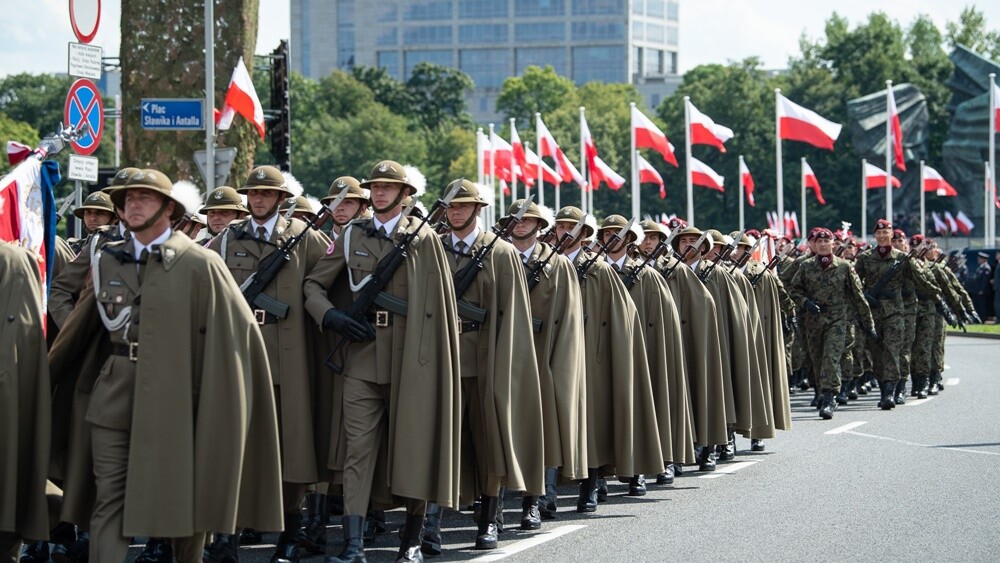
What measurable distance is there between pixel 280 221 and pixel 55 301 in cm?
137

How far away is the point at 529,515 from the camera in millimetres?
10672

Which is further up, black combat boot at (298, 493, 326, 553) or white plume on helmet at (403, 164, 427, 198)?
white plume on helmet at (403, 164, 427, 198)

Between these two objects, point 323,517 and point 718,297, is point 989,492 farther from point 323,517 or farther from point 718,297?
point 323,517

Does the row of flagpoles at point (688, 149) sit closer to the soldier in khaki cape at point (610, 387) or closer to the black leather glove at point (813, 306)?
the black leather glove at point (813, 306)

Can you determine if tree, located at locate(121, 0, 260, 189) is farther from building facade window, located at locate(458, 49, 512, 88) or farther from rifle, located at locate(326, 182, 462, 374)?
building facade window, located at locate(458, 49, 512, 88)

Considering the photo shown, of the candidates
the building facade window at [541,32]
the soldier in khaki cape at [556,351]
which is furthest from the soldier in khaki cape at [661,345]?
the building facade window at [541,32]

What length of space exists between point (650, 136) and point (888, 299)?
18.3 m

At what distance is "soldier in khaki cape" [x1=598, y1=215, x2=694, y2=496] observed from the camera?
1261cm

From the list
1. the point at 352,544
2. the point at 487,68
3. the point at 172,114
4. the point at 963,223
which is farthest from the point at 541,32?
the point at 352,544

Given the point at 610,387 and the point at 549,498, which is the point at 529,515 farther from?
the point at 610,387

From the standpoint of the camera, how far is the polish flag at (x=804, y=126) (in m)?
36.6

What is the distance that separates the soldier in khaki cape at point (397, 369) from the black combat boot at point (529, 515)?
1.48 metres

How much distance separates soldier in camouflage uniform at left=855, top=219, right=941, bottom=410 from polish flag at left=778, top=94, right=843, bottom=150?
626 inches

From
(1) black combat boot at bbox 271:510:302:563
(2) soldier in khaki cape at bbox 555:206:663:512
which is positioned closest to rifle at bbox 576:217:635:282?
(2) soldier in khaki cape at bbox 555:206:663:512
